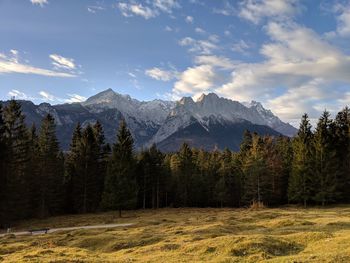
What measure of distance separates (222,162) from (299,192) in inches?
1457

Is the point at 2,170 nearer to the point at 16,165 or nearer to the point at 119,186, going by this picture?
the point at 16,165

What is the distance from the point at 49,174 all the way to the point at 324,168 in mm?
54660

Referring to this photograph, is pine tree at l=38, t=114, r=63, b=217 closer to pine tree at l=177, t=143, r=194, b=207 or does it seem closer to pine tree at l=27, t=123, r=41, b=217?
pine tree at l=27, t=123, r=41, b=217

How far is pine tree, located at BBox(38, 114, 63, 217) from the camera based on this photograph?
241ft

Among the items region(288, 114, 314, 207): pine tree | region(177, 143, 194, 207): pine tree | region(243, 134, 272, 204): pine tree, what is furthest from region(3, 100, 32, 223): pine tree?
region(288, 114, 314, 207): pine tree

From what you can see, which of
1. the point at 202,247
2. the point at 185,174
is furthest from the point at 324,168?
the point at 202,247

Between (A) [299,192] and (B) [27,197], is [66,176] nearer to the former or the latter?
(B) [27,197]

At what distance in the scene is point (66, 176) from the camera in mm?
88125

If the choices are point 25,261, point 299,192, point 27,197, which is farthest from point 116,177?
point 25,261

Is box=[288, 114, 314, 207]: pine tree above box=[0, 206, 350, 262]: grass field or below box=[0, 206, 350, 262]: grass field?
above

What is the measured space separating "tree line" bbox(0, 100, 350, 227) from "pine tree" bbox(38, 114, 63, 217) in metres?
0.20

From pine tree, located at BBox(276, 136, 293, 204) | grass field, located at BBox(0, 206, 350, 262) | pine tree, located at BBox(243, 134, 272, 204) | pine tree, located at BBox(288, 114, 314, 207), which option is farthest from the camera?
pine tree, located at BBox(276, 136, 293, 204)

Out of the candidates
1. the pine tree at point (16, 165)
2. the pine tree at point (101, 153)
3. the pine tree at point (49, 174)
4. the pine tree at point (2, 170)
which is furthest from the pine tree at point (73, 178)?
the pine tree at point (2, 170)

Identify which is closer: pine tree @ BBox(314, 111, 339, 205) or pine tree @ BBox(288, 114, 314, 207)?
pine tree @ BBox(314, 111, 339, 205)
